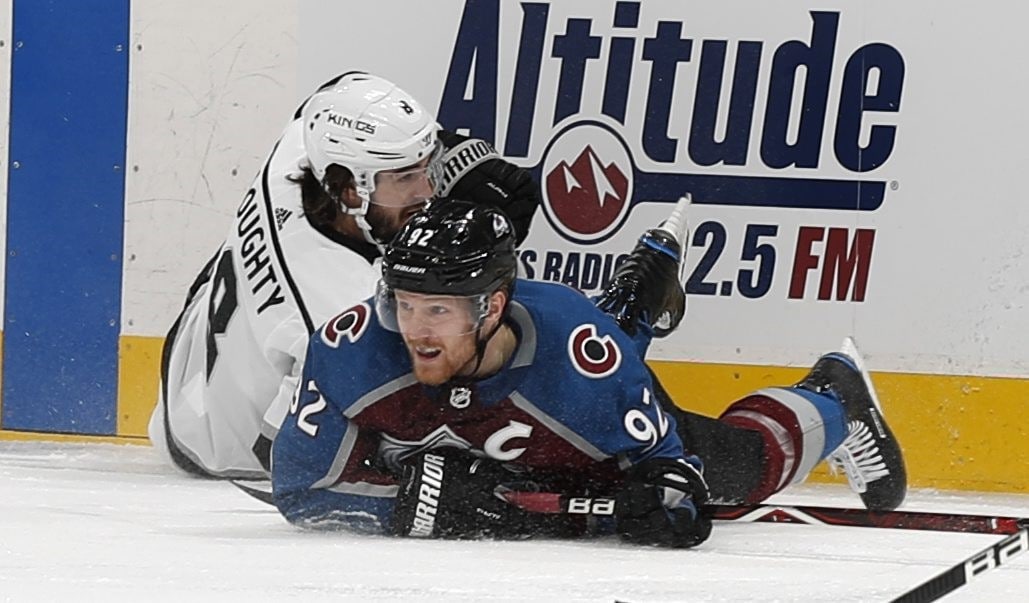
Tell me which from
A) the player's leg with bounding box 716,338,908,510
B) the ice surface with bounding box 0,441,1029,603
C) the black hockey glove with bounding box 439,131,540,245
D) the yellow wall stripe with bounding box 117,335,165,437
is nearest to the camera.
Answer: the ice surface with bounding box 0,441,1029,603

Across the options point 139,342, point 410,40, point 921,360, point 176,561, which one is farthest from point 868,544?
point 139,342

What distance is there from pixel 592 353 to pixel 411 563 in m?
0.46

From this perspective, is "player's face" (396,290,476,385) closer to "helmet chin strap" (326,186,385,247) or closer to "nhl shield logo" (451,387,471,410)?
"nhl shield logo" (451,387,471,410)

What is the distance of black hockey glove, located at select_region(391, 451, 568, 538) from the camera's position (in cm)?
261

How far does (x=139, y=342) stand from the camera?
414 cm

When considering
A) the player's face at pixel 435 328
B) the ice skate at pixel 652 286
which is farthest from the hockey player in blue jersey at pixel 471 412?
the ice skate at pixel 652 286

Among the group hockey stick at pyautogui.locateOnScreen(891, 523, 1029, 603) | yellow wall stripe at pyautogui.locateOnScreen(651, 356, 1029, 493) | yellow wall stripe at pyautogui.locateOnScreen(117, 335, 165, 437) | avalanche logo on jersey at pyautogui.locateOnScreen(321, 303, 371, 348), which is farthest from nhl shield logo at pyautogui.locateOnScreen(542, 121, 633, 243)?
hockey stick at pyautogui.locateOnScreen(891, 523, 1029, 603)

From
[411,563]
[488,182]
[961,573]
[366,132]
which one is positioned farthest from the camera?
[488,182]

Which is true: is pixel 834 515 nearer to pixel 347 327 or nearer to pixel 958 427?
pixel 347 327

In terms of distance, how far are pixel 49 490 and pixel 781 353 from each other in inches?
60.2

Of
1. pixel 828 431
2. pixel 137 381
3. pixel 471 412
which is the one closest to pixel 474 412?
pixel 471 412

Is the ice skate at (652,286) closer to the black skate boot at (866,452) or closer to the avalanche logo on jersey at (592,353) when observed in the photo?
the black skate boot at (866,452)

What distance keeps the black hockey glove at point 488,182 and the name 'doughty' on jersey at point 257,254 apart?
373 millimetres

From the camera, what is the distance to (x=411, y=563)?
2320 millimetres
